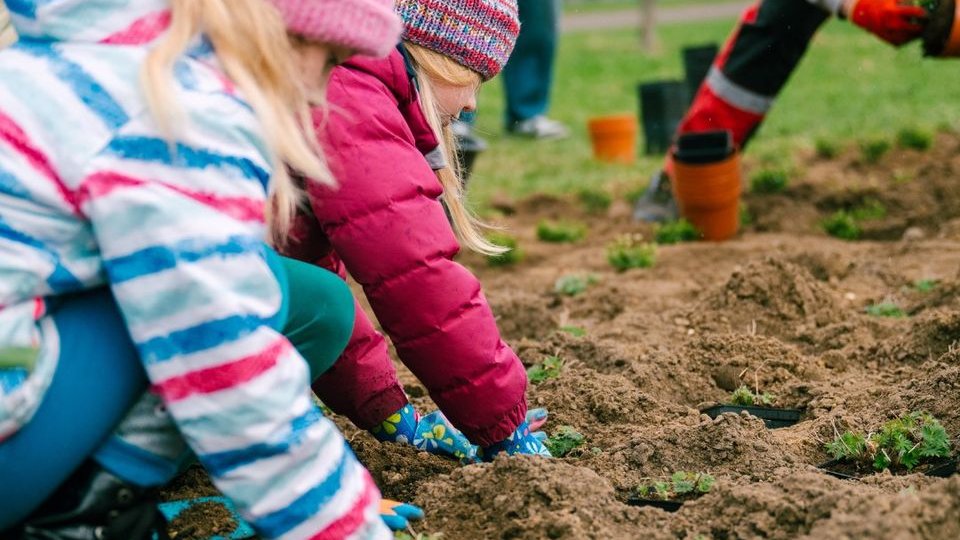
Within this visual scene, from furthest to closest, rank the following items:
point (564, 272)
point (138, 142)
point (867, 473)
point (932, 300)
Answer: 1. point (564, 272)
2. point (932, 300)
3. point (867, 473)
4. point (138, 142)

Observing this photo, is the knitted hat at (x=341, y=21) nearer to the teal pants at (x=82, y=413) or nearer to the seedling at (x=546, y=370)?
the teal pants at (x=82, y=413)

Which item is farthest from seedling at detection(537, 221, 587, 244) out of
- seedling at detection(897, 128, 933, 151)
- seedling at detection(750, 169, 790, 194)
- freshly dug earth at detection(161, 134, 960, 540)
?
seedling at detection(897, 128, 933, 151)

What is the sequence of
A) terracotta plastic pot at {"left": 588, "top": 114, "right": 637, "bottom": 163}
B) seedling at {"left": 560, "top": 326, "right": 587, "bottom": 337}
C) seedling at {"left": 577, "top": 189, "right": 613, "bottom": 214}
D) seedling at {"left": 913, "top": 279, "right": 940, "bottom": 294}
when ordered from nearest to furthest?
seedling at {"left": 560, "top": 326, "right": 587, "bottom": 337}, seedling at {"left": 913, "top": 279, "right": 940, "bottom": 294}, seedling at {"left": 577, "top": 189, "right": 613, "bottom": 214}, terracotta plastic pot at {"left": 588, "top": 114, "right": 637, "bottom": 163}

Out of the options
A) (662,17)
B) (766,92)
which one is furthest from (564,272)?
(662,17)

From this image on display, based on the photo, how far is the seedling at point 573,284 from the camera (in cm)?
446

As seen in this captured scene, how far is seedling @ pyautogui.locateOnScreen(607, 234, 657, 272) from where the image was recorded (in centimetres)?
487

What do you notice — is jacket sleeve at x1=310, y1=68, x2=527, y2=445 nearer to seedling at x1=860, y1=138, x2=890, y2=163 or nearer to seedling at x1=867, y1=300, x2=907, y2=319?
seedling at x1=867, y1=300, x2=907, y2=319

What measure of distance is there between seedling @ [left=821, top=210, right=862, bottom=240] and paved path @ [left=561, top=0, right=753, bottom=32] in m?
16.9

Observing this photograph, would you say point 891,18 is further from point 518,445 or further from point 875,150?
point 518,445

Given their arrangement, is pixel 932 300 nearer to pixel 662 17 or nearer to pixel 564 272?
pixel 564 272

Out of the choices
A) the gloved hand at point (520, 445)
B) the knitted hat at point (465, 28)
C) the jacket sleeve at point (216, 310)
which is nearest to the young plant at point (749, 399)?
the gloved hand at point (520, 445)

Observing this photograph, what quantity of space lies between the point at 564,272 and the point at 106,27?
10.7 ft

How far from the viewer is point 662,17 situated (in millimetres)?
24250

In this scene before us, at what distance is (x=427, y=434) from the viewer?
2879 millimetres
